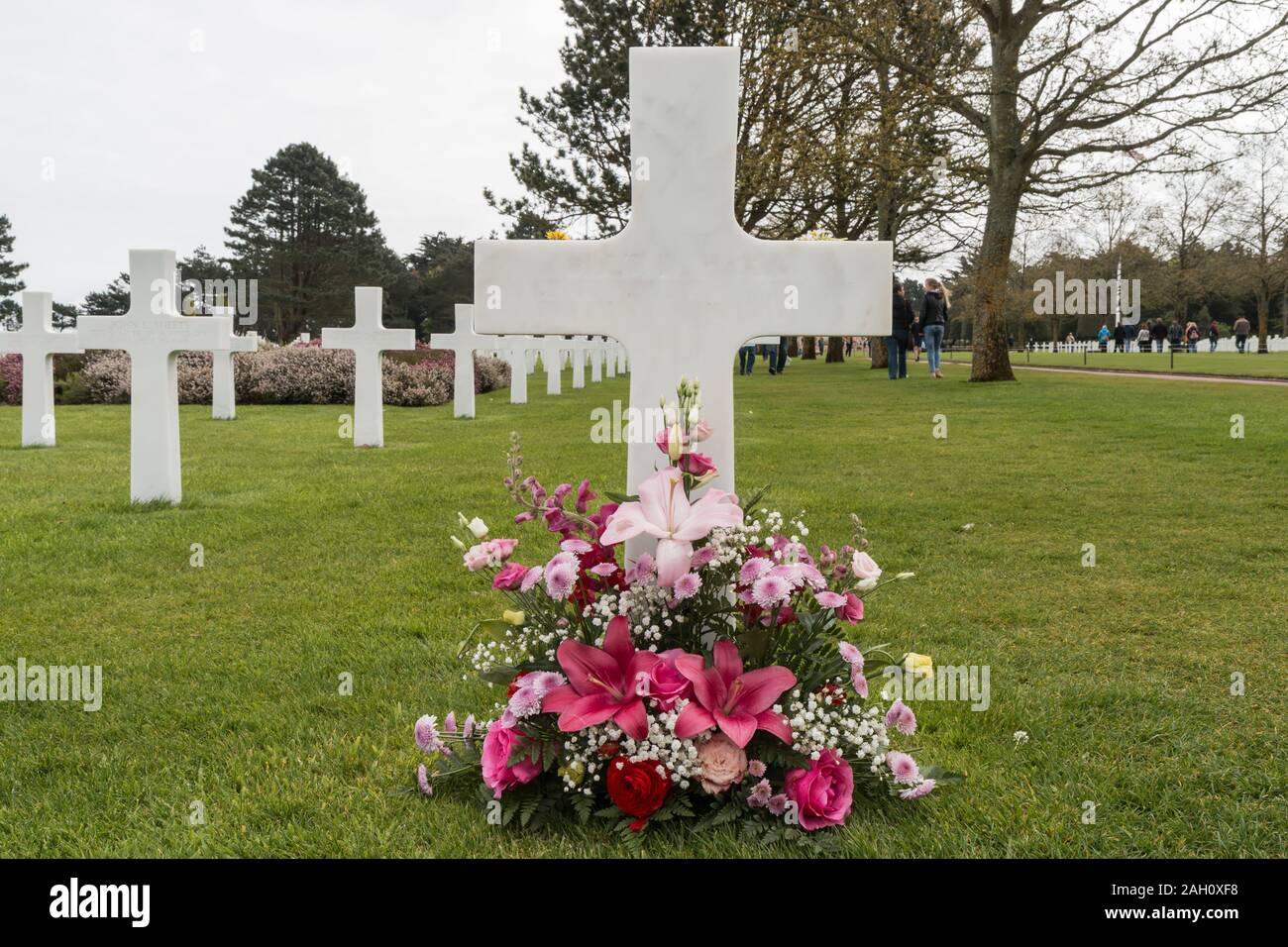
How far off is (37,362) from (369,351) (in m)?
3.85

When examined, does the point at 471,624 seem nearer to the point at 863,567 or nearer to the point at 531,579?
the point at 531,579

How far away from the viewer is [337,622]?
4.65 m

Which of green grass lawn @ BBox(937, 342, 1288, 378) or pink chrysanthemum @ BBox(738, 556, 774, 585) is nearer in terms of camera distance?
pink chrysanthemum @ BBox(738, 556, 774, 585)

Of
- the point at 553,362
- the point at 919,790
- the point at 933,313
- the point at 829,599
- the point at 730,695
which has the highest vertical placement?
the point at 933,313

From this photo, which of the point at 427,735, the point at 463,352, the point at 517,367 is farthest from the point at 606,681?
the point at 517,367

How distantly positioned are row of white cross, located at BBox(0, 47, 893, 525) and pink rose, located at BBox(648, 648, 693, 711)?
706 millimetres

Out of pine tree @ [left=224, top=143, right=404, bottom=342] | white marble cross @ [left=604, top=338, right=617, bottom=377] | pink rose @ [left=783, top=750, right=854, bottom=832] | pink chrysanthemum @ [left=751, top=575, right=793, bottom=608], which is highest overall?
pine tree @ [left=224, top=143, right=404, bottom=342]

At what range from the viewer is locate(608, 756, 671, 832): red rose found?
2592 mm

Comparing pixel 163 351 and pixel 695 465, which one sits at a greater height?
pixel 163 351

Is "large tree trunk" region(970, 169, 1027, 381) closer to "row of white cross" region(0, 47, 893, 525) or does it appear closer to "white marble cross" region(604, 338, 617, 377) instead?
"white marble cross" region(604, 338, 617, 377)

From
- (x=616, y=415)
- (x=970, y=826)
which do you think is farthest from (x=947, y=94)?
(x=970, y=826)

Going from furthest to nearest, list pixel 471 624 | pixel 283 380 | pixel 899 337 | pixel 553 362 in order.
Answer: pixel 899 337
pixel 553 362
pixel 283 380
pixel 471 624

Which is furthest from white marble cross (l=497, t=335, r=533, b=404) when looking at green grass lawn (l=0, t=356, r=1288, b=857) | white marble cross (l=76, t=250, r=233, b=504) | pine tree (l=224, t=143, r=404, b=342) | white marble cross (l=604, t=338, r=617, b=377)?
pine tree (l=224, t=143, r=404, b=342)

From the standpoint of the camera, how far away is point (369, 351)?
11.7 metres
